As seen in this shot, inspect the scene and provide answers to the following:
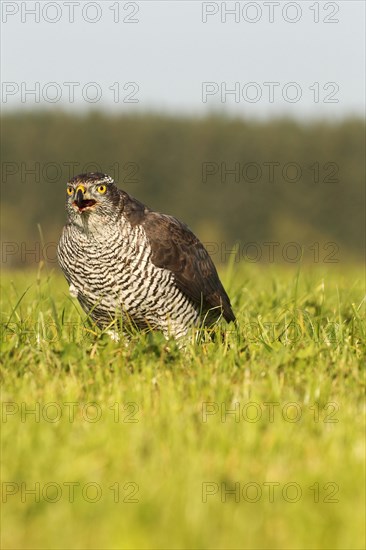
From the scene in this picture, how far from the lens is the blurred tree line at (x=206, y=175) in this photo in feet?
66.1

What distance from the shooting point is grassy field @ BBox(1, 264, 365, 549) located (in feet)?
9.64

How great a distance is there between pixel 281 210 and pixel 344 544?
17.9 meters

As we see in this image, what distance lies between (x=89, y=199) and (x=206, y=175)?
14.2m

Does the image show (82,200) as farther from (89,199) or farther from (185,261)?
(185,261)

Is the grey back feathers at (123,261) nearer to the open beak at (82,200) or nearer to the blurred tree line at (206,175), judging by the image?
the open beak at (82,200)

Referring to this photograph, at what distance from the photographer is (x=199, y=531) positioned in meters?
2.86

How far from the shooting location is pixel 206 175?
20000 millimetres

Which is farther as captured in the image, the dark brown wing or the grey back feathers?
the dark brown wing

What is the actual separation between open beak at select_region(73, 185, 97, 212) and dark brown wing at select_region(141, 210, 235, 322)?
375 millimetres

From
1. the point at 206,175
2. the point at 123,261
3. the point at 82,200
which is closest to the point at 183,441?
the point at 123,261

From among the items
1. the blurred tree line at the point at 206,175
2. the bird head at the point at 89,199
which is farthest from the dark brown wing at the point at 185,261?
the blurred tree line at the point at 206,175

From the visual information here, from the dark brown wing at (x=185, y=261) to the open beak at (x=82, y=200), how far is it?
375 millimetres

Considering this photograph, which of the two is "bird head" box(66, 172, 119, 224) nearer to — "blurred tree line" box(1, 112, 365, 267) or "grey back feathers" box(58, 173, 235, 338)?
"grey back feathers" box(58, 173, 235, 338)

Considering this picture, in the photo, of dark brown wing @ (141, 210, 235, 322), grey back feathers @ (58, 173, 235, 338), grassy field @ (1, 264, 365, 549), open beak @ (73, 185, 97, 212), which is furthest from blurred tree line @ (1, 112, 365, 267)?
grassy field @ (1, 264, 365, 549)
